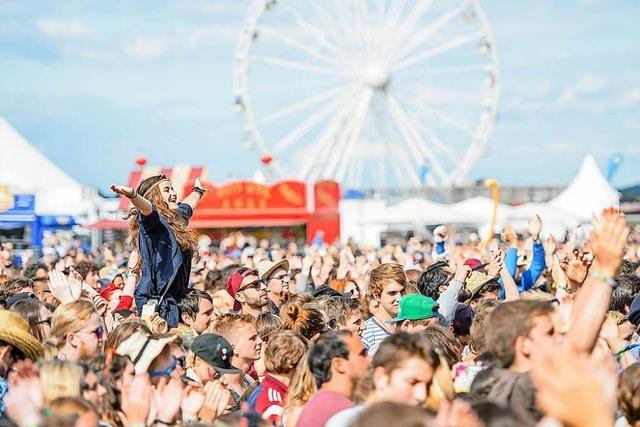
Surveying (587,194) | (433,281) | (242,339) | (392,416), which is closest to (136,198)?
(242,339)

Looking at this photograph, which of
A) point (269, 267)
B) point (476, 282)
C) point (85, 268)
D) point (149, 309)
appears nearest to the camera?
point (149, 309)

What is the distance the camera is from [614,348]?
18.3ft

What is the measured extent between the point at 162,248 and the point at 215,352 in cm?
157

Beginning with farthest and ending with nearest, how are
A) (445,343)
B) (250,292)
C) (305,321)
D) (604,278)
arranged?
(250,292) < (305,321) < (445,343) < (604,278)

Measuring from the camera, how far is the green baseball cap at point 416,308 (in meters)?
6.29

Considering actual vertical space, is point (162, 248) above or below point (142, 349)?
above

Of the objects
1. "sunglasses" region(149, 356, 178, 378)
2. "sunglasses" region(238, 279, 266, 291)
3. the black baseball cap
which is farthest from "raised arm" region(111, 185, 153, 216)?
"sunglasses" region(149, 356, 178, 378)

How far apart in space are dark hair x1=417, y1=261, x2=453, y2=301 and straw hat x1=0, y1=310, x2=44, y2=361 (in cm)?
351

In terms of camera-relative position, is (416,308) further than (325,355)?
Yes

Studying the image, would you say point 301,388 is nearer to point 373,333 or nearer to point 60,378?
point 60,378

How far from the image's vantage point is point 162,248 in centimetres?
705

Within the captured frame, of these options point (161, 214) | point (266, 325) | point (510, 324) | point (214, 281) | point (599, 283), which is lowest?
point (214, 281)

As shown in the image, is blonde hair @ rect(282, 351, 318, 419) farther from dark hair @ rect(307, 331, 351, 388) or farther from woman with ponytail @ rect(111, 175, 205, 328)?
woman with ponytail @ rect(111, 175, 205, 328)

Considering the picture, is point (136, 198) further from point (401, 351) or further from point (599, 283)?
point (599, 283)
